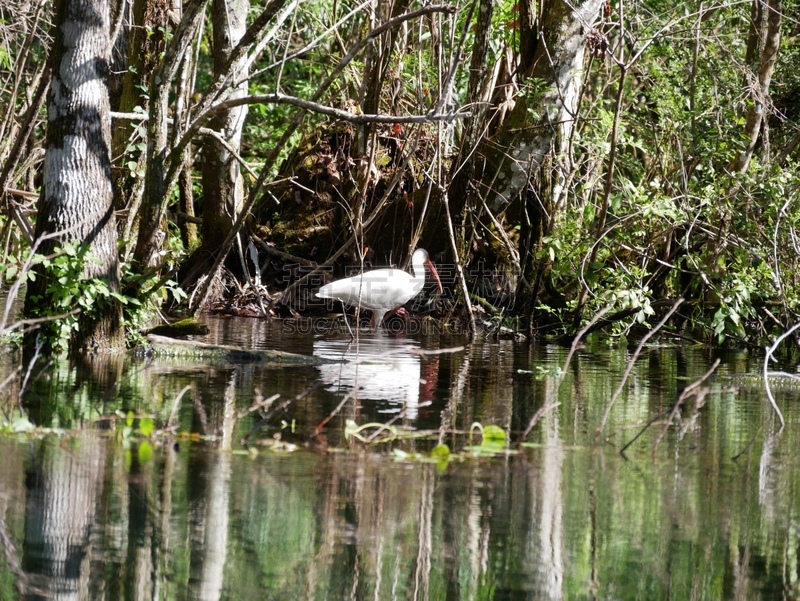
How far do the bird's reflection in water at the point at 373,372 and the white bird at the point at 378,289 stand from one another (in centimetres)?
108

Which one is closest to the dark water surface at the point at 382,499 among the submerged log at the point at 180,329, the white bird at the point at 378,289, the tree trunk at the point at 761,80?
the submerged log at the point at 180,329

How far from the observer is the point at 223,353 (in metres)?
8.95

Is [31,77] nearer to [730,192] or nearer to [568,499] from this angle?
[730,192]

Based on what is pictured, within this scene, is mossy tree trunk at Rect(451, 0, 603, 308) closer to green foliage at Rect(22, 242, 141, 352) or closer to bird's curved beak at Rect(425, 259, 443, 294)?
bird's curved beak at Rect(425, 259, 443, 294)

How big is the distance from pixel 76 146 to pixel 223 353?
2.03 meters

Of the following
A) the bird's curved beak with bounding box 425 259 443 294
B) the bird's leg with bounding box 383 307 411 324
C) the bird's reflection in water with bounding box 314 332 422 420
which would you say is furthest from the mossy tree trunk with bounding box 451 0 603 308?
the bird's reflection in water with bounding box 314 332 422 420

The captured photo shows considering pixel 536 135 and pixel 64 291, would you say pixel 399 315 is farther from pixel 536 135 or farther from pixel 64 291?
pixel 64 291

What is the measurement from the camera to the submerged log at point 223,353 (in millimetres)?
8938

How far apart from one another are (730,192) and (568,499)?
21.8 feet

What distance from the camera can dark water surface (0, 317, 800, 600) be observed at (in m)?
3.81

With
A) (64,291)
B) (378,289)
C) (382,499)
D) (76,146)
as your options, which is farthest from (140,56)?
(382,499)

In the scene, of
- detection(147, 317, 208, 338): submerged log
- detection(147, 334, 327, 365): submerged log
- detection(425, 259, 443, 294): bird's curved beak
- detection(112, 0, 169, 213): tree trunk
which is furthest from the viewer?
detection(425, 259, 443, 294): bird's curved beak

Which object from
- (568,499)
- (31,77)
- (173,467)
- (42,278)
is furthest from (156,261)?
(568,499)

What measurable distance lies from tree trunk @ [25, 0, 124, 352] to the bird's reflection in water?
6.90 ft
